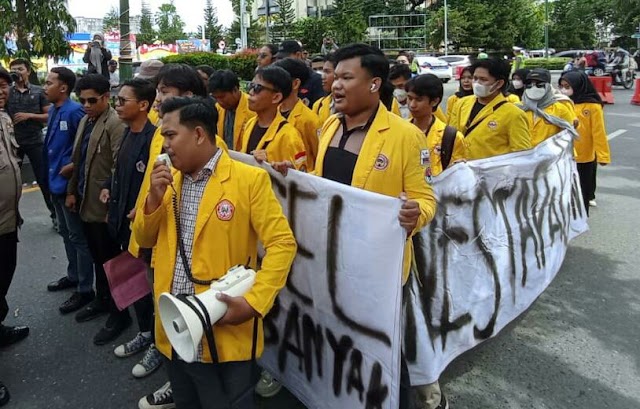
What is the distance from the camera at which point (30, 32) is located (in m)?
9.07

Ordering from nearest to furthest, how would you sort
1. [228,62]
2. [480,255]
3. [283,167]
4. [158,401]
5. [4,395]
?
[283,167] → [158,401] → [4,395] → [480,255] → [228,62]

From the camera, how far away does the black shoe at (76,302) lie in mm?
4043

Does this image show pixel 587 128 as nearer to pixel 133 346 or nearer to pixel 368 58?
pixel 368 58

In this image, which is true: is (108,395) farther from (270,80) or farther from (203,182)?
(270,80)

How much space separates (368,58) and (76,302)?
2966 millimetres

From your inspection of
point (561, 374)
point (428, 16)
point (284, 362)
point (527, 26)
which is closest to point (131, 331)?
point (284, 362)

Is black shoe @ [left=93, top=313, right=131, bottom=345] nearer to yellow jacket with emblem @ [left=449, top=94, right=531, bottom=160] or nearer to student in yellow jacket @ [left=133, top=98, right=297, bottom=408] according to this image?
student in yellow jacket @ [left=133, top=98, right=297, bottom=408]

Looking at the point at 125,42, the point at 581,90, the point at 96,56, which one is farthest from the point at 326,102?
the point at 96,56

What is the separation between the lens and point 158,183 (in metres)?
2.05

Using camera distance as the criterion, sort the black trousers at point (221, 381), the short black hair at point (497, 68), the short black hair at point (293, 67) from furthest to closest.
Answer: the short black hair at point (293, 67)
the short black hair at point (497, 68)
the black trousers at point (221, 381)

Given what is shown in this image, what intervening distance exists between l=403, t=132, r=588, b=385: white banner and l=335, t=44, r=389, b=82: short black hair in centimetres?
77

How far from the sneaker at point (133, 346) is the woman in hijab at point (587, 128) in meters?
4.87

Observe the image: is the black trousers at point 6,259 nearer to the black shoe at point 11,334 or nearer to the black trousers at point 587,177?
the black shoe at point 11,334

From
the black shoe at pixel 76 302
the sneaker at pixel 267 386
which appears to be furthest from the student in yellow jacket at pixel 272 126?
the black shoe at pixel 76 302
